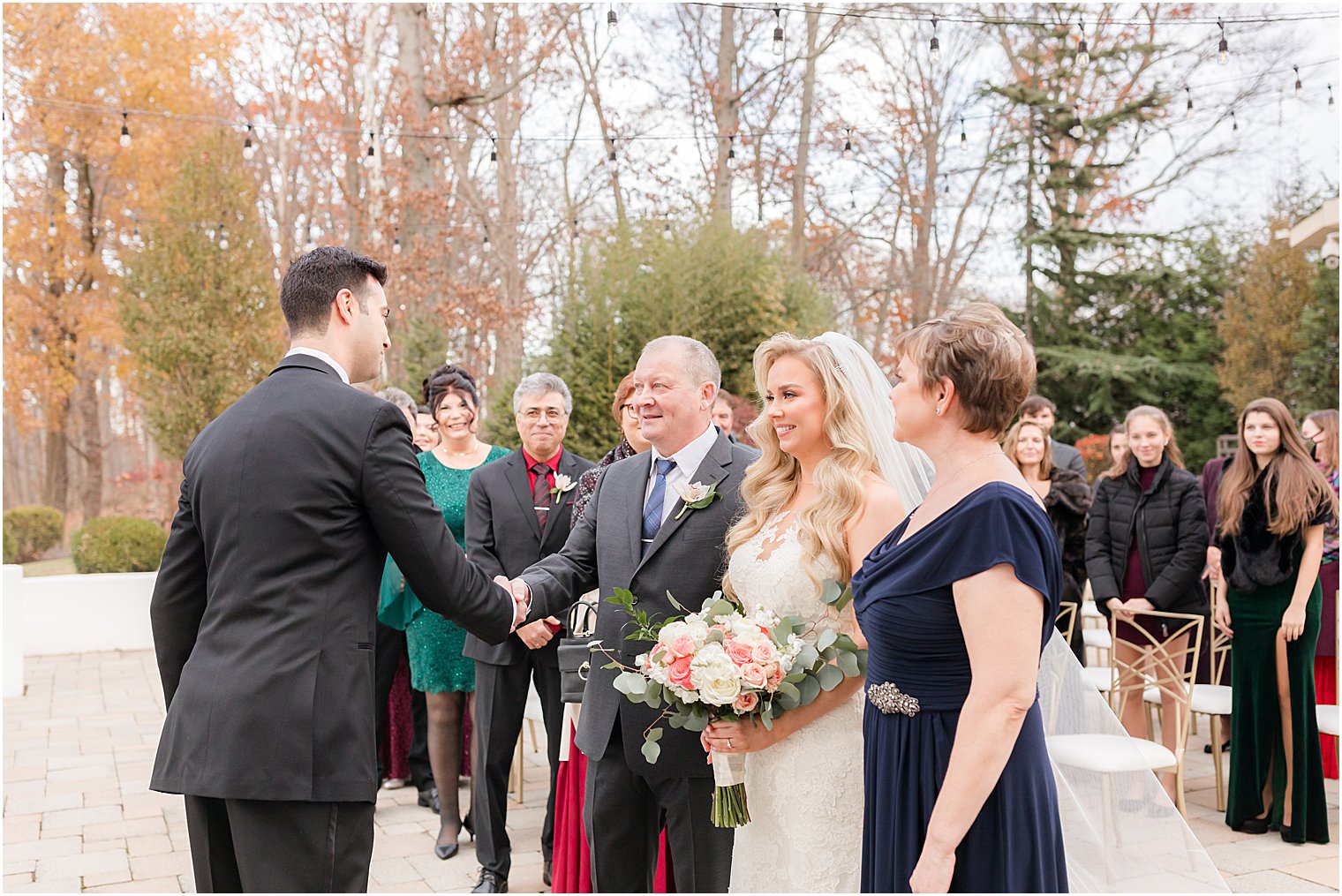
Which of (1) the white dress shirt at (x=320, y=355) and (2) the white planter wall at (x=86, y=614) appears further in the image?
(2) the white planter wall at (x=86, y=614)

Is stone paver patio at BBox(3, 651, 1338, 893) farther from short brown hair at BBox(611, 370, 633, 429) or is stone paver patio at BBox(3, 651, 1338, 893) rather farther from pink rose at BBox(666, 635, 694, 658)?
pink rose at BBox(666, 635, 694, 658)

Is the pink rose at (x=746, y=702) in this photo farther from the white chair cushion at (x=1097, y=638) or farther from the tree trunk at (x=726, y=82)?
the tree trunk at (x=726, y=82)

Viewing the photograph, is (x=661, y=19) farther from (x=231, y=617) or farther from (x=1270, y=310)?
(x=231, y=617)

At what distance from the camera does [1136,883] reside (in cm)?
266

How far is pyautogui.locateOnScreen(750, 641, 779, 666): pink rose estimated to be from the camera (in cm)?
253

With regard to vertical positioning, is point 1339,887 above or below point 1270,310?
below

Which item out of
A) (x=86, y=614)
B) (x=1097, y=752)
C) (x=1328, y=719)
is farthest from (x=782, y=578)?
(x=86, y=614)

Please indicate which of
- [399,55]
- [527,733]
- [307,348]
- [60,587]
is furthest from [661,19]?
[307,348]

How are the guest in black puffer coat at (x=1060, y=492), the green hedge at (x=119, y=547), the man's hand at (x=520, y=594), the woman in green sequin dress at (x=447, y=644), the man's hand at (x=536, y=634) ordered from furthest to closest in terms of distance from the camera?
the green hedge at (x=119, y=547)
the guest in black puffer coat at (x=1060, y=492)
the woman in green sequin dress at (x=447, y=644)
the man's hand at (x=536, y=634)
the man's hand at (x=520, y=594)

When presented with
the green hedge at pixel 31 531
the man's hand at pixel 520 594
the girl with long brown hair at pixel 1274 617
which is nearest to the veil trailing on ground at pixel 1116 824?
the man's hand at pixel 520 594

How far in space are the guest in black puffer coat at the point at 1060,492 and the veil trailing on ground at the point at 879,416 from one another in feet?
12.9

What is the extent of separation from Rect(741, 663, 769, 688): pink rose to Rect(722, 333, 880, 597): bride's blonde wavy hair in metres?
0.38

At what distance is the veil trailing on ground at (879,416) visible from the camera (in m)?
2.96

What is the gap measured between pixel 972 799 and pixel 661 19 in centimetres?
1939
